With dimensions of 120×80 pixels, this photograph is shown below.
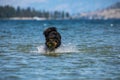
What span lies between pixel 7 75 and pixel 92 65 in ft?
11.7

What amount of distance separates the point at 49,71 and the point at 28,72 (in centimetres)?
73

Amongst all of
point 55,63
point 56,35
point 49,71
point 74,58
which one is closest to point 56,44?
point 56,35

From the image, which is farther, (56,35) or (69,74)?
(56,35)

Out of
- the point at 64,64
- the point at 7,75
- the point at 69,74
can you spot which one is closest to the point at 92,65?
the point at 64,64

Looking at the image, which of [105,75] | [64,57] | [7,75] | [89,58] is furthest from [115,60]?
[7,75]

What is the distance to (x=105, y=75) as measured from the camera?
1380 cm

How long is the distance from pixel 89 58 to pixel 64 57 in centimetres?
118

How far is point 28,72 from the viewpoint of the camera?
47.4ft

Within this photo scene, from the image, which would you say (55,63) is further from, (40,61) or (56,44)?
(56,44)

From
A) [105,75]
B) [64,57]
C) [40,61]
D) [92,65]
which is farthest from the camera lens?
[64,57]

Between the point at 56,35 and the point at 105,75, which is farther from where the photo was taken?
the point at 56,35

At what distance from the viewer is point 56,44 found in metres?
19.7

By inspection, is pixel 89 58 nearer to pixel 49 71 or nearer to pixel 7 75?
pixel 49 71

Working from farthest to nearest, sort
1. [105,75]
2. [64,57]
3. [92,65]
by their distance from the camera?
[64,57] → [92,65] → [105,75]
